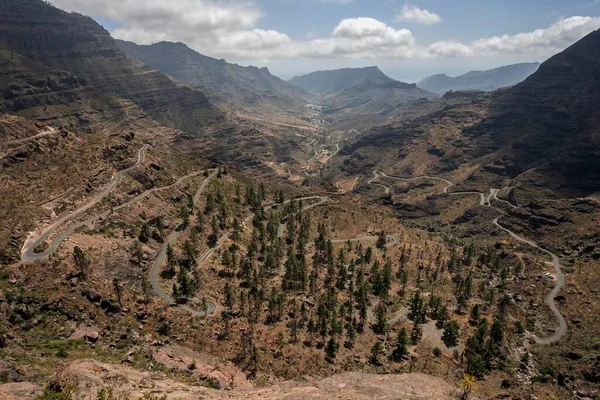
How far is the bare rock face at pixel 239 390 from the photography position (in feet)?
163

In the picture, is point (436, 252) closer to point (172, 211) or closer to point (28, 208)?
point (172, 211)

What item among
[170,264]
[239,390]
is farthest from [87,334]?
[170,264]

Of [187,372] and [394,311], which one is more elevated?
[187,372]

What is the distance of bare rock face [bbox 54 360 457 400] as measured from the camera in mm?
49656

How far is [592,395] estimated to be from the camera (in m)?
87.1

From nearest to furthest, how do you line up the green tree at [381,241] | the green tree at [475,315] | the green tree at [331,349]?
the green tree at [331,349]
the green tree at [475,315]
the green tree at [381,241]

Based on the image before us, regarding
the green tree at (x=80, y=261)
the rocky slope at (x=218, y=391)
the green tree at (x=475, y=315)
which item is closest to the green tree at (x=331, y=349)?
the rocky slope at (x=218, y=391)

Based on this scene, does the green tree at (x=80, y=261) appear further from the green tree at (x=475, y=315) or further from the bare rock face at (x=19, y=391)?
the green tree at (x=475, y=315)

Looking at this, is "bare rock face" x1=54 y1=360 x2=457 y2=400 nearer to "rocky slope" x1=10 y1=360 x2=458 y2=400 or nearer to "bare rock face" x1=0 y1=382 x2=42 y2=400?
"rocky slope" x1=10 y1=360 x2=458 y2=400

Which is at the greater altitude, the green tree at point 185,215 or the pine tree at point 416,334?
the green tree at point 185,215

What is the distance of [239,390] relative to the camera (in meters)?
63.6

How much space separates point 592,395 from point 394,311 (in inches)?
2134

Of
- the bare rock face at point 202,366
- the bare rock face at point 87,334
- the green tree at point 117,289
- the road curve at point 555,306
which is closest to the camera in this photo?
the bare rock face at point 202,366

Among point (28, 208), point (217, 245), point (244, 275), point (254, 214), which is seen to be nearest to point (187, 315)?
point (244, 275)
